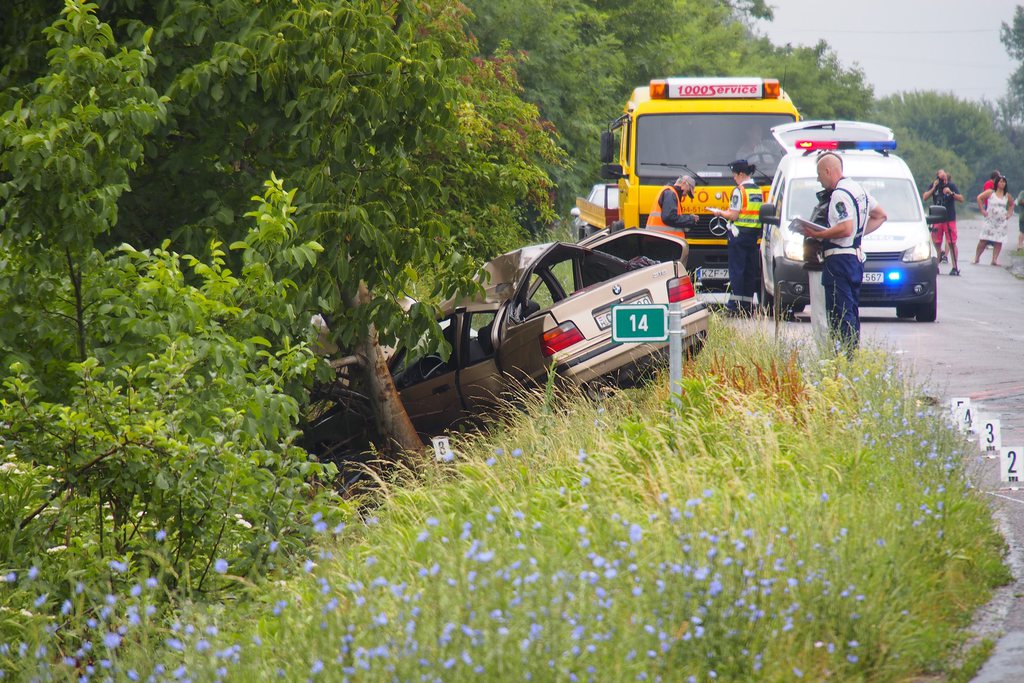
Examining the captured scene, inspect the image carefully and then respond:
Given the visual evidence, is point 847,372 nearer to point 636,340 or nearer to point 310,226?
point 636,340

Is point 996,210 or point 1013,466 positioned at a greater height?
point 996,210

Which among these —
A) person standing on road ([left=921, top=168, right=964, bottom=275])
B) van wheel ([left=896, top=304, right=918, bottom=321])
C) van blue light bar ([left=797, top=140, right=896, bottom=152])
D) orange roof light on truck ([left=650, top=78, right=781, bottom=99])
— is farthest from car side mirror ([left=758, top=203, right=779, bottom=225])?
person standing on road ([left=921, top=168, right=964, bottom=275])

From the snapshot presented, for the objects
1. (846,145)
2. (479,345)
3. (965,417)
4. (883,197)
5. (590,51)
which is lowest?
(479,345)

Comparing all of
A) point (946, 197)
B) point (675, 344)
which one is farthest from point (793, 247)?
point (946, 197)

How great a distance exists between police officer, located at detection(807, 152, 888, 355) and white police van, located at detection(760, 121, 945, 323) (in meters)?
4.78

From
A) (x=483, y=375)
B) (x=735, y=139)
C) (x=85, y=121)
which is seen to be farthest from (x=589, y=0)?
(x=85, y=121)

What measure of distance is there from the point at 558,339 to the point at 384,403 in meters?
1.79

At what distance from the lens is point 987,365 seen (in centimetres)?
1330

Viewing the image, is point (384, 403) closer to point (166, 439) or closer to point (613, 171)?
point (166, 439)

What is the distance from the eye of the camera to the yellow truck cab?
2064 centimetres

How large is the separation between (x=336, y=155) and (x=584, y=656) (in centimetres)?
633

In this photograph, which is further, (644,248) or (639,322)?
(644,248)

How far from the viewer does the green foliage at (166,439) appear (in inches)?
265

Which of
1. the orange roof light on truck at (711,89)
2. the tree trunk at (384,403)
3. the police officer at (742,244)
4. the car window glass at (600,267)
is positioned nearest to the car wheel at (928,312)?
the police officer at (742,244)
